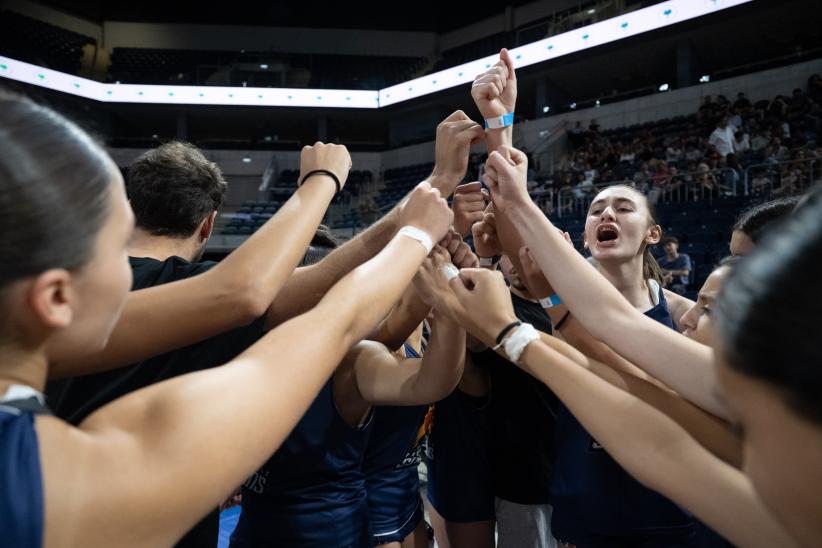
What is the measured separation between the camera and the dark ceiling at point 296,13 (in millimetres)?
21328

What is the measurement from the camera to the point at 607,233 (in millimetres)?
2500

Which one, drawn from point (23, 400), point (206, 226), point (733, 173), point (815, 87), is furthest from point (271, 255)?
point (815, 87)

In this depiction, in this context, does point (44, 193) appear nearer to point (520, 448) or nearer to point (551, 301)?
point (551, 301)

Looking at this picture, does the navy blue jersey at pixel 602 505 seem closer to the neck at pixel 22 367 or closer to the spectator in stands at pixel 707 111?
the neck at pixel 22 367

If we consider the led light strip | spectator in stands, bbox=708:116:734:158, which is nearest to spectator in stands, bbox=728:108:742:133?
spectator in stands, bbox=708:116:734:158

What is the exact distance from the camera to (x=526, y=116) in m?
20.2

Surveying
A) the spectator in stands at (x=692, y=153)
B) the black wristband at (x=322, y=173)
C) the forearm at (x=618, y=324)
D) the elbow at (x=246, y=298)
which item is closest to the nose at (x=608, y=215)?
the forearm at (x=618, y=324)

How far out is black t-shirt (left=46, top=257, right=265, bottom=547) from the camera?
1407 mm

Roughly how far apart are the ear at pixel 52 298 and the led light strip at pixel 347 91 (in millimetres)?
15985

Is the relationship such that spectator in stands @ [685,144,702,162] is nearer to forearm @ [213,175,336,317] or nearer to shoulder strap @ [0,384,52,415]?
forearm @ [213,175,336,317]

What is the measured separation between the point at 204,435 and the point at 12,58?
2232 cm

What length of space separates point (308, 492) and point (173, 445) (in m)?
1.04

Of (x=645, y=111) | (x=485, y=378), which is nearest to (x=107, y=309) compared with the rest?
(x=485, y=378)

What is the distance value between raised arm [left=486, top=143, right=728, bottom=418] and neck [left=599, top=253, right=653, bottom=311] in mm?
940
